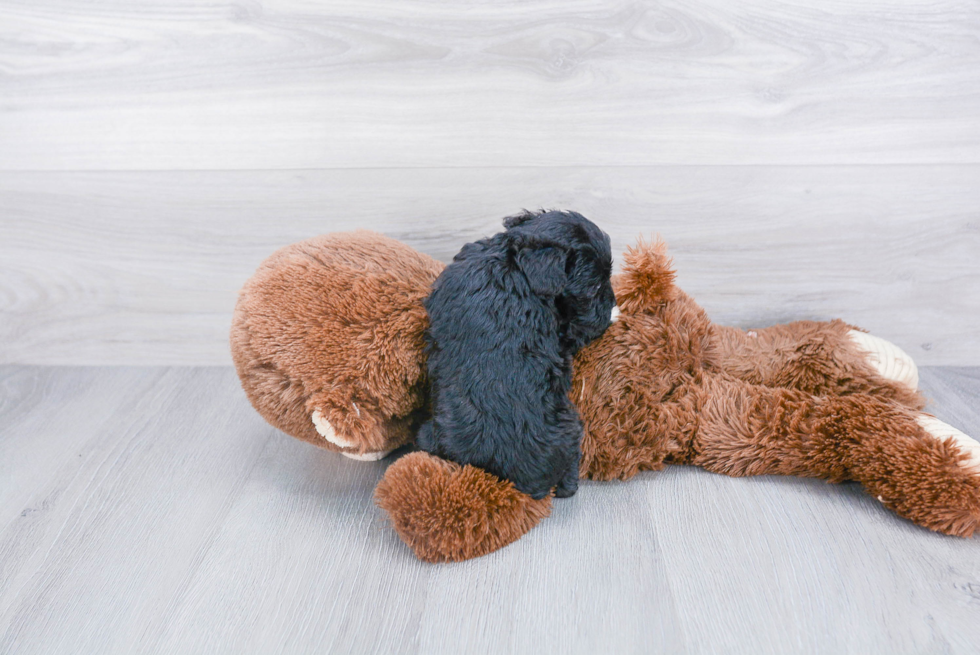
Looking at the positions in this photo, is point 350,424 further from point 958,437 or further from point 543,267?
point 958,437

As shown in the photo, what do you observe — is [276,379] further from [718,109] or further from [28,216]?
[718,109]

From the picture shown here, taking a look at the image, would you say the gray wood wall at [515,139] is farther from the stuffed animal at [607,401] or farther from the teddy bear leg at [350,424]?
the teddy bear leg at [350,424]

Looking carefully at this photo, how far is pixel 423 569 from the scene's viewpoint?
705 mm

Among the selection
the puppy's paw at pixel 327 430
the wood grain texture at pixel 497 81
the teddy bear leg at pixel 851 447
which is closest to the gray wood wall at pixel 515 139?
the wood grain texture at pixel 497 81

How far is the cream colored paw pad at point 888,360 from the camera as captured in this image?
881 millimetres

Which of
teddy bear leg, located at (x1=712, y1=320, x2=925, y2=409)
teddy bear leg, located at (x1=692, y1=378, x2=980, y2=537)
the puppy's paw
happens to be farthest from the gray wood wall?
the puppy's paw

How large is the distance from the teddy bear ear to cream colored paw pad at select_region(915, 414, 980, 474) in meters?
0.33

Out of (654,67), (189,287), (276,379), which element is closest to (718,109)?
(654,67)

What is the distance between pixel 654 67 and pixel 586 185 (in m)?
0.19

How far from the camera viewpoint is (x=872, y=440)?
770 mm

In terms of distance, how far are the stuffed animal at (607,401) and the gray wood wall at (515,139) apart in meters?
0.18

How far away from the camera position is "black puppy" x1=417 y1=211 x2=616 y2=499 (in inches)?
27.9

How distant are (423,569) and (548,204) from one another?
551 mm

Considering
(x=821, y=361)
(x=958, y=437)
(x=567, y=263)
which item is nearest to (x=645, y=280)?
(x=567, y=263)
